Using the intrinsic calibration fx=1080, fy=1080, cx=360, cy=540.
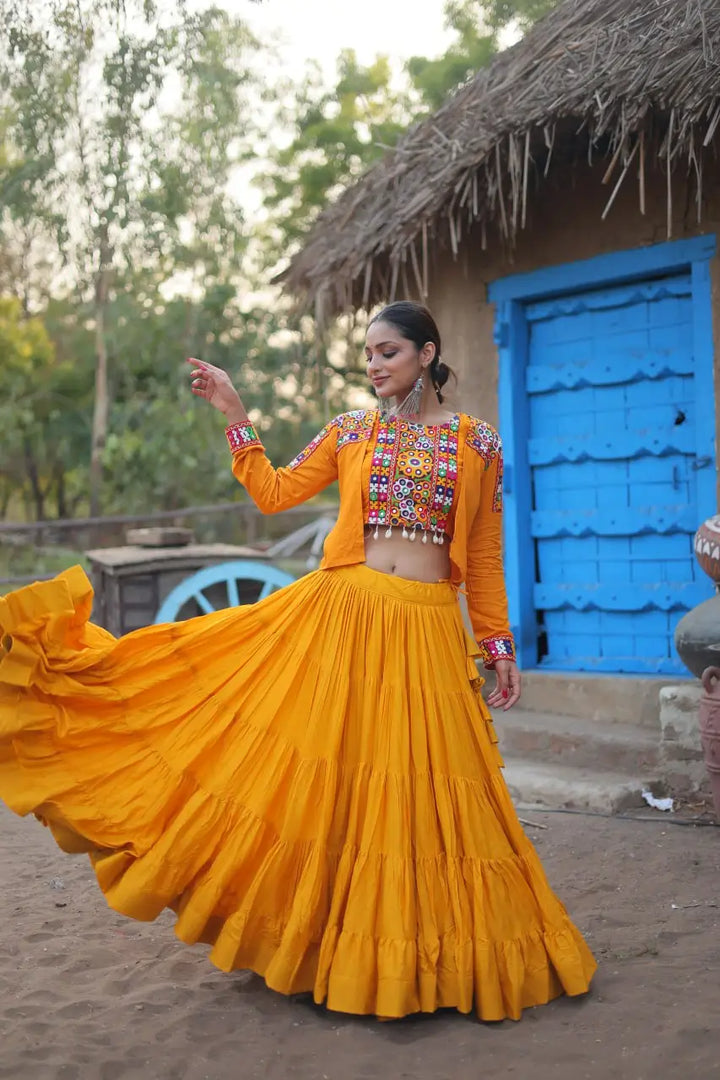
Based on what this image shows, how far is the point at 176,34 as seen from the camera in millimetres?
3654

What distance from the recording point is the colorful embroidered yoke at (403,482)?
2824 millimetres

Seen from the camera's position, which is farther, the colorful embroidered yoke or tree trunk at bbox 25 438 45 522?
tree trunk at bbox 25 438 45 522

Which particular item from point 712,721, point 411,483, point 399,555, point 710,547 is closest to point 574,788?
point 712,721

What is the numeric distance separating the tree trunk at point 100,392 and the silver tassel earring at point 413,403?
1760 centimetres

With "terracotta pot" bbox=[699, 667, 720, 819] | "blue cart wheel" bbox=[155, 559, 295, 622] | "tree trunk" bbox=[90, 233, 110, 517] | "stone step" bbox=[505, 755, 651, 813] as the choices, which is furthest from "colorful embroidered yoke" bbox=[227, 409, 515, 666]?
"tree trunk" bbox=[90, 233, 110, 517]

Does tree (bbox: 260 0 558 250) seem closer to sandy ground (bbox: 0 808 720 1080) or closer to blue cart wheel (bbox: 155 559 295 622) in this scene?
blue cart wheel (bbox: 155 559 295 622)

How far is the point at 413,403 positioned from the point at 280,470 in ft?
1.31

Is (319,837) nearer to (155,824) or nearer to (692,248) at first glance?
(155,824)

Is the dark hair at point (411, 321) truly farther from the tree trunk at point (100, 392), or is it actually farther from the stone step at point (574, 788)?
the tree trunk at point (100, 392)

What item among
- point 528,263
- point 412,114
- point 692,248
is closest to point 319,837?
point 692,248

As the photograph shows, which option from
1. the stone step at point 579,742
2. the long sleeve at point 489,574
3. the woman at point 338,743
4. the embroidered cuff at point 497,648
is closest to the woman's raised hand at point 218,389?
the woman at point 338,743

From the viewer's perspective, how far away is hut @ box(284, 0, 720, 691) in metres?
5.05

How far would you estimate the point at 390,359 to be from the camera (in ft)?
9.36

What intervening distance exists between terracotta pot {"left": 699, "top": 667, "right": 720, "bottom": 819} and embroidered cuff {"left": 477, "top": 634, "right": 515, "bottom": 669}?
4.61ft
